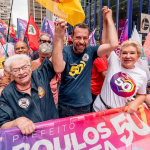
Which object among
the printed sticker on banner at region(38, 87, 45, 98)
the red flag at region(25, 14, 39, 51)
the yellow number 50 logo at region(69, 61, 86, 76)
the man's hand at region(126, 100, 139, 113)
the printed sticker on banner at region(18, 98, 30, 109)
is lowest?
the man's hand at region(126, 100, 139, 113)

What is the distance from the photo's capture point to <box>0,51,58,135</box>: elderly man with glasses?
1429 mm

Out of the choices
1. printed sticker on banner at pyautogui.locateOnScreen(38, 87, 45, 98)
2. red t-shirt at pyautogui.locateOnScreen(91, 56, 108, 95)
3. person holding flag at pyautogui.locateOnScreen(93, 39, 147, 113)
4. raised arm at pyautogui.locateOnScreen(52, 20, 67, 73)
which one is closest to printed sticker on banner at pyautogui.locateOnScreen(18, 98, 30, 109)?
printed sticker on banner at pyautogui.locateOnScreen(38, 87, 45, 98)

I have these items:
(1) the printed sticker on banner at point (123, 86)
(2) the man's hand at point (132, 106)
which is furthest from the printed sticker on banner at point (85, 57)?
(2) the man's hand at point (132, 106)

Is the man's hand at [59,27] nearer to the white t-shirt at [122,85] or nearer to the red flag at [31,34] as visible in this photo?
the white t-shirt at [122,85]

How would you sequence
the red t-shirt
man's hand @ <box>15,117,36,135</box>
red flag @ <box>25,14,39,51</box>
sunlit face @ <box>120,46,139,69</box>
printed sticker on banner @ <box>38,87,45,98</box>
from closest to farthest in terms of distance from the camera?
man's hand @ <box>15,117,36,135</box>
printed sticker on banner @ <box>38,87,45,98</box>
sunlit face @ <box>120,46,139,69</box>
the red t-shirt
red flag @ <box>25,14,39,51</box>

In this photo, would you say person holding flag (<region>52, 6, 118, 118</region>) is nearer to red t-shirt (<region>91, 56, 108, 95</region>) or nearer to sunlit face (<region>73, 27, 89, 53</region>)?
sunlit face (<region>73, 27, 89, 53</region>)

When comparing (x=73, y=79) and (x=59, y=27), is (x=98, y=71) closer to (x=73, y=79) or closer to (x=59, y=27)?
(x=73, y=79)

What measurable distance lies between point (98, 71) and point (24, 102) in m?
1.42

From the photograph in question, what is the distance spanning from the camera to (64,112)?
6.59ft

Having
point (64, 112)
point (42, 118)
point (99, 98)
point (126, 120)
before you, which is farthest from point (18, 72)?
point (126, 120)

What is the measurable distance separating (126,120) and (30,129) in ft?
3.53

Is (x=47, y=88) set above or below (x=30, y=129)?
above

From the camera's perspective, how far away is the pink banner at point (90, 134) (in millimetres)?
1320

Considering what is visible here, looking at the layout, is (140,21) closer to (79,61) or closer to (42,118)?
(79,61)
